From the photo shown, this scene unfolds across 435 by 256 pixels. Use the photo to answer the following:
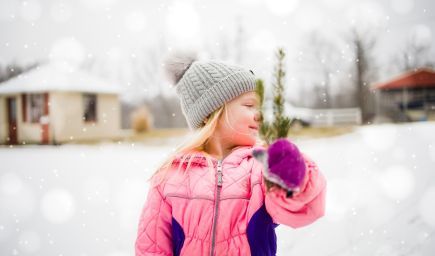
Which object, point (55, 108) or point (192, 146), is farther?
point (55, 108)

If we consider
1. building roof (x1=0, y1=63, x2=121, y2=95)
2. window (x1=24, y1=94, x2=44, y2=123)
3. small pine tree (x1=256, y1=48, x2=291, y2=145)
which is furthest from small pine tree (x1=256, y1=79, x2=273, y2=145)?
window (x1=24, y1=94, x2=44, y2=123)

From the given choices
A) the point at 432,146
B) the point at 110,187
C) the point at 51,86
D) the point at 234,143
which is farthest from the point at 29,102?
the point at 234,143

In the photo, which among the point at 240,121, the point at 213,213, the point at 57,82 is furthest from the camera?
the point at 57,82

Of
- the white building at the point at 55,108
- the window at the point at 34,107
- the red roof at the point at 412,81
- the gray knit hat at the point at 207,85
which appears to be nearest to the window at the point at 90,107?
the white building at the point at 55,108

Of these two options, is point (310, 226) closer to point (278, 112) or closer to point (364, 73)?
point (278, 112)

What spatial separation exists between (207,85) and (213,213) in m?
0.54

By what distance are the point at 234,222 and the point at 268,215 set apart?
0.41ft

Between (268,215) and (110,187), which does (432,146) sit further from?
(268,215)

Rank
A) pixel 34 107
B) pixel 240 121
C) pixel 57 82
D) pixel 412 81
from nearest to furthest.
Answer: pixel 240 121
pixel 34 107
pixel 57 82
pixel 412 81

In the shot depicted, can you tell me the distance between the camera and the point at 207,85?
59.8 inches

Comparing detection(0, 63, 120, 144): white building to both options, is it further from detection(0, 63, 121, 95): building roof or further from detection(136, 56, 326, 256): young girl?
detection(136, 56, 326, 256): young girl

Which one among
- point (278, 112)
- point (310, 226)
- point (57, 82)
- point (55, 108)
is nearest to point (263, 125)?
point (278, 112)

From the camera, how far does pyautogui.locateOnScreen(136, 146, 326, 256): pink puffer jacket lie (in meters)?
1.28

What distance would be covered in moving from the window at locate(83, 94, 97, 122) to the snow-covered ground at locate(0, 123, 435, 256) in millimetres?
9828
